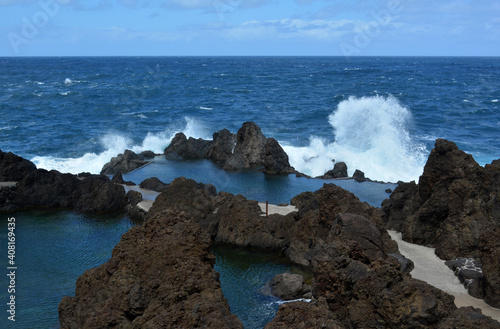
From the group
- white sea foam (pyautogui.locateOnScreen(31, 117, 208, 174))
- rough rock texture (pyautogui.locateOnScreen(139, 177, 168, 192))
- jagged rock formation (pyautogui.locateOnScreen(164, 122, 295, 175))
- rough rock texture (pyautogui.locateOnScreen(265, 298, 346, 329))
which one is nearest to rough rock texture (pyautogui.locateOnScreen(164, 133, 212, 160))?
jagged rock formation (pyautogui.locateOnScreen(164, 122, 295, 175))

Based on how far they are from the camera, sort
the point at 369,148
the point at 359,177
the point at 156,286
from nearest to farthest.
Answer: the point at 156,286 → the point at 359,177 → the point at 369,148

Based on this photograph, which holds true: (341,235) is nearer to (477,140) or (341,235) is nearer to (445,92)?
(477,140)

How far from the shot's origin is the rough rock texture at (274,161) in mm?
49031

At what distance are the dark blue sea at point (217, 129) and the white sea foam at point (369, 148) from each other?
21 cm

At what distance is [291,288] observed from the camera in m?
22.9

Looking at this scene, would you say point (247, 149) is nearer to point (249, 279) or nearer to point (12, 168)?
point (12, 168)

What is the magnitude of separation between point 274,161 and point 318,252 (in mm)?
31893

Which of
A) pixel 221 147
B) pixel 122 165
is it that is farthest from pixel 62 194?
pixel 221 147

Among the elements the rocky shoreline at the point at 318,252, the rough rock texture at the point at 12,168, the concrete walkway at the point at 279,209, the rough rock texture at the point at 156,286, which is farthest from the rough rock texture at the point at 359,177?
the rough rock texture at the point at 156,286

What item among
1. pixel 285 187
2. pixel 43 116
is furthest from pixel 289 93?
pixel 285 187

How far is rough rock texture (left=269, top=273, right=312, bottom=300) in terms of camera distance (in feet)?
74.9

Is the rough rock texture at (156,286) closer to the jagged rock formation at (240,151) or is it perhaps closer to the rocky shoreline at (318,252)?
the rocky shoreline at (318,252)

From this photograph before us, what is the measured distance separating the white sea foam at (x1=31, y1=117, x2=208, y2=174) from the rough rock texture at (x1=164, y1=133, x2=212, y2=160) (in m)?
6.23

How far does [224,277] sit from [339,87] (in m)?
103
